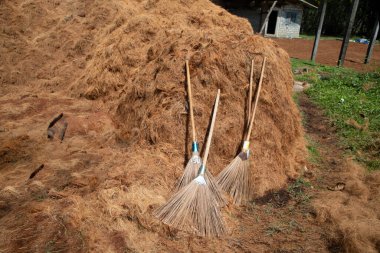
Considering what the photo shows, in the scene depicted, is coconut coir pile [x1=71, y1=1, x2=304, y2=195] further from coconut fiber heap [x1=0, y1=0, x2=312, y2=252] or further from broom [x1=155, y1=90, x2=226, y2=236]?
broom [x1=155, y1=90, x2=226, y2=236]

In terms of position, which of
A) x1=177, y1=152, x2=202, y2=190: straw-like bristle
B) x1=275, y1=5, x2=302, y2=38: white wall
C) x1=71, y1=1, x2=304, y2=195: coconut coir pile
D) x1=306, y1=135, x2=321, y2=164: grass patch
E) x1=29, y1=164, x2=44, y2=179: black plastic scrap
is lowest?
x1=306, y1=135, x2=321, y2=164: grass patch

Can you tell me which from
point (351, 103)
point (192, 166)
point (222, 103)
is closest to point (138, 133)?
point (192, 166)

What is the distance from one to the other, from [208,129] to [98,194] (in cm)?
170

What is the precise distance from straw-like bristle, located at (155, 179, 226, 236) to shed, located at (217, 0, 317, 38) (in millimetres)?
18948

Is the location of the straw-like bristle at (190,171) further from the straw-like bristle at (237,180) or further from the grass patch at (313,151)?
the grass patch at (313,151)

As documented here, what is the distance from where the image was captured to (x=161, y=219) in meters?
3.22

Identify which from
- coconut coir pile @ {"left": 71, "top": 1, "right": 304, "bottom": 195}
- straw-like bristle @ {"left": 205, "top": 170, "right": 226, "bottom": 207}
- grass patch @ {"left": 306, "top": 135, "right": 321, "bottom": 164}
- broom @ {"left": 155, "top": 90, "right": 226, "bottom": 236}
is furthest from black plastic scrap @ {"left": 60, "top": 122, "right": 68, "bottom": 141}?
grass patch @ {"left": 306, "top": 135, "right": 321, "bottom": 164}

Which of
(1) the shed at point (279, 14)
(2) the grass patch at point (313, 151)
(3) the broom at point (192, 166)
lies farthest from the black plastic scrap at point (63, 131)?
(1) the shed at point (279, 14)

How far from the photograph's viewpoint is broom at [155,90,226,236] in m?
3.17

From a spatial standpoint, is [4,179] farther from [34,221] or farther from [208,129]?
[208,129]

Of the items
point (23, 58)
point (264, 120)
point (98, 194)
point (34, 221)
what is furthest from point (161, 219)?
point (23, 58)

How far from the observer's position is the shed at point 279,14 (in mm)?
20172

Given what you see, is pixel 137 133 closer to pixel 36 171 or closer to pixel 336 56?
pixel 36 171

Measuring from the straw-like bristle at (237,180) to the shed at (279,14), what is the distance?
18190 mm
